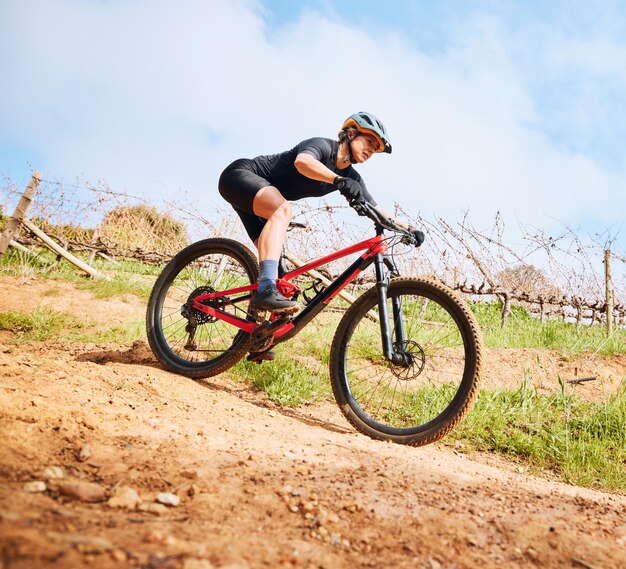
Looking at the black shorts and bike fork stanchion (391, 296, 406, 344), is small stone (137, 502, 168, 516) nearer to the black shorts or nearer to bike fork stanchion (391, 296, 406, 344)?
bike fork stanchion (391, 296, 406, 344)

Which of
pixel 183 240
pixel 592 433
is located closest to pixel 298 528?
pixel 592 433

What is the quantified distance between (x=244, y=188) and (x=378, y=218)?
1.09m

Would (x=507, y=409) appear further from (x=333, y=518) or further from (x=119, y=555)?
(x=119, y=555)

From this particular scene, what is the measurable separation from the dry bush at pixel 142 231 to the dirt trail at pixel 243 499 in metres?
10.7

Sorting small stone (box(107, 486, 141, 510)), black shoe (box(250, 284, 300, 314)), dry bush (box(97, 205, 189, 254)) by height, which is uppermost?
dry bush (box(97, 205, 189, 254))

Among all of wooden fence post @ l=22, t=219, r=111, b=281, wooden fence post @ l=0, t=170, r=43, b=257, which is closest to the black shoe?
wooden fence post @ l=0, t=170, r=43, b=257

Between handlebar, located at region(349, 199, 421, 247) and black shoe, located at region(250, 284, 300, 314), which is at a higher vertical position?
handlebar, located at region(349, 199, 421, 247)

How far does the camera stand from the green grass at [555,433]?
3.46 metres

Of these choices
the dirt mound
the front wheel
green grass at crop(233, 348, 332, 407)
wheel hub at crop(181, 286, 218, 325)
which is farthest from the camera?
the dirt mound

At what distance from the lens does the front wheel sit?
299 cm

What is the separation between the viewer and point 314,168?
130 inches

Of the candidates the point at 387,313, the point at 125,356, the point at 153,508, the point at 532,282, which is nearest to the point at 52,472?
the point at 153,508

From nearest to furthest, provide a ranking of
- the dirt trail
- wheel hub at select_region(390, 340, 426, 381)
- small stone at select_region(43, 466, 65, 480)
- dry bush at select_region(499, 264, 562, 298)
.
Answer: the dirt trail, small stone at select_region(43, 466, 65, 480), wheel hub at select_region(390, 340, 426, 381), dry bush at select_region(499, 264, 562, 298)

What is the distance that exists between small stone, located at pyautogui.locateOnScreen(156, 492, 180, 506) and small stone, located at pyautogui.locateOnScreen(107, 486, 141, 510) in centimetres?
6
